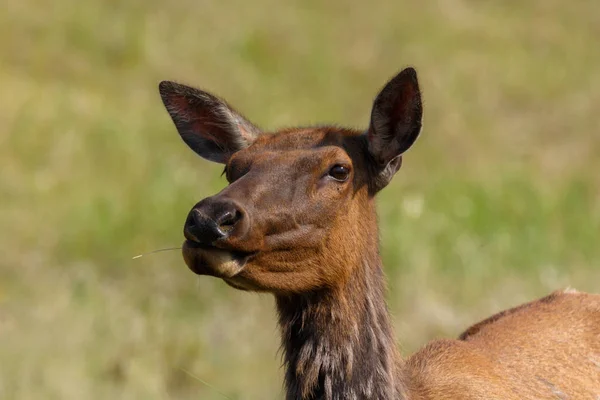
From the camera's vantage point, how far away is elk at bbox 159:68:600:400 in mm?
5504

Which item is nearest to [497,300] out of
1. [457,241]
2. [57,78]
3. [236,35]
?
[457,241]

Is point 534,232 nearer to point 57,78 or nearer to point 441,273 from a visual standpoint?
point 441,273

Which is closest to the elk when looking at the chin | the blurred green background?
the chin

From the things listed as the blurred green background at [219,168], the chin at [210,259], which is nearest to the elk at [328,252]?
the chin at [210,259]

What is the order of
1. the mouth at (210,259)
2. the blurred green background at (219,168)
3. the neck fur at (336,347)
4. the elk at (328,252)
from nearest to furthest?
the mouth at (210,259) → the elk at (328,252) → the neck fur at (336,347) → the blurred green background at (219,168)

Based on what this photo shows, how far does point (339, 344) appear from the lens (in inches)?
233

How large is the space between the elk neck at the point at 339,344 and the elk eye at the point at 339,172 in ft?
1.14

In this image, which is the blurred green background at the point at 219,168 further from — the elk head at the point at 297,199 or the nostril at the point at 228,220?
the nostril at the point at 228,220

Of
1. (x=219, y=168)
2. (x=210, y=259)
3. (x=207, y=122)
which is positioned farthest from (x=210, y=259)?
(x=219, y=168)

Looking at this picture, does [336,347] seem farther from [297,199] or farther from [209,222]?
[209,222]

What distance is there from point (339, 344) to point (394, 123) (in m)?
1.21

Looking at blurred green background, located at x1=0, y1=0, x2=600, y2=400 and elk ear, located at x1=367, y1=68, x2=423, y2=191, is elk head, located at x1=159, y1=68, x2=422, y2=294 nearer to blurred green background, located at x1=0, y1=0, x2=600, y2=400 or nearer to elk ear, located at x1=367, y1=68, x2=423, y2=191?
elk ear, located at x1=367, y1=68, x2=423, y2=191

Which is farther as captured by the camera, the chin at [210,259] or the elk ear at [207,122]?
the elk ear at [207,122]

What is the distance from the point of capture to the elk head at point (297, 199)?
5301 mm
